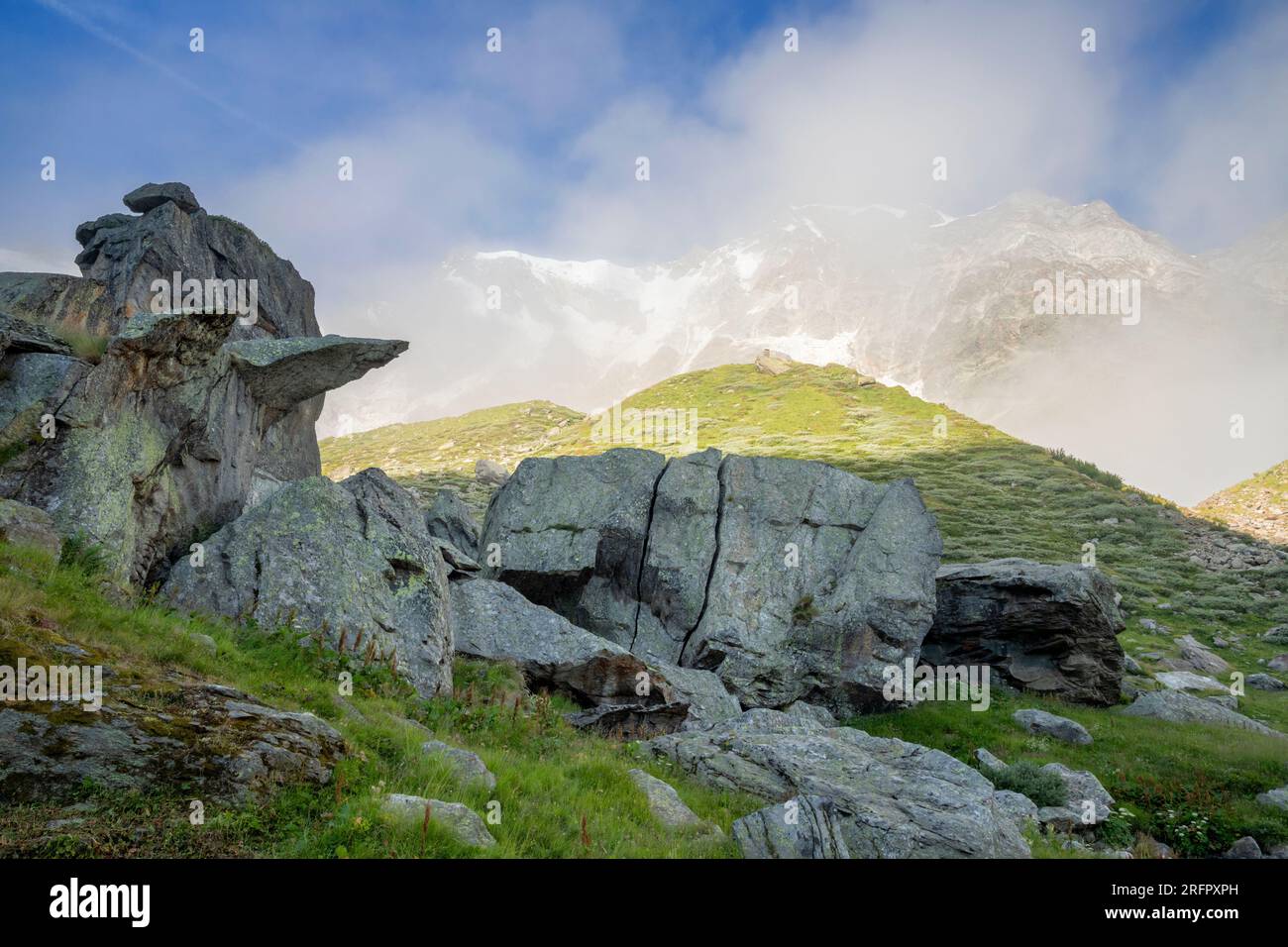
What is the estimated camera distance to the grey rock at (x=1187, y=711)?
27.8 m

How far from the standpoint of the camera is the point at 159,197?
3903cm

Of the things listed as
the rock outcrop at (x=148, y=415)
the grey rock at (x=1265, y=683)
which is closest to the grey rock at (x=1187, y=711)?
the grey rock at (x=1265, y=683)

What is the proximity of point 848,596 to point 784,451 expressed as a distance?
7265cm

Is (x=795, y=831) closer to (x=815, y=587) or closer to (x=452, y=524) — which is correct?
(x=815, y=587)

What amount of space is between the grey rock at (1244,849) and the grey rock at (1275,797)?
234 centimetres

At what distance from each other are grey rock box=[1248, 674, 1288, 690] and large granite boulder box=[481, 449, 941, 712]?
2200 centimetres

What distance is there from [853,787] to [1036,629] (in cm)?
2492

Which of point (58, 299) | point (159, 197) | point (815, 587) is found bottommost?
point (815, 587)

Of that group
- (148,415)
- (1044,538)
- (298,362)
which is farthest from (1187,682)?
(148,415)

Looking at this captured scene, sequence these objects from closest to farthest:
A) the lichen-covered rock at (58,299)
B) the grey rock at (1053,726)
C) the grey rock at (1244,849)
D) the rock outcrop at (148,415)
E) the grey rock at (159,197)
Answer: the rock outcrop at (148,415) < the grey rock at (1244,849) < the lichen-covered rock at (58,299) < the grey rock at (1053,726) < the grey rock at (159,197)

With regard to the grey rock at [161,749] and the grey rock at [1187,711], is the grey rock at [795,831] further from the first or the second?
the grey rock at [1187,711]
